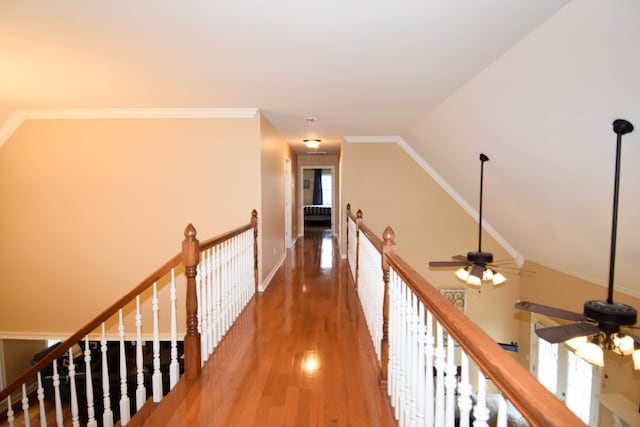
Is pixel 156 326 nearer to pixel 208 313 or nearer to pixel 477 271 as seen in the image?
pixel 208 313

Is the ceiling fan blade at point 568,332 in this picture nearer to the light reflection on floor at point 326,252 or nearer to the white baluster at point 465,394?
the white baluster at point 465,394

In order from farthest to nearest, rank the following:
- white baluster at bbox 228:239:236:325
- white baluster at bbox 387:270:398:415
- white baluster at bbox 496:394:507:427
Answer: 1. white baluster at bbox 228:239:236:325
2. white baluster at bbox 387:270:398:415
3. white baluster at bbox 496:394:507:427

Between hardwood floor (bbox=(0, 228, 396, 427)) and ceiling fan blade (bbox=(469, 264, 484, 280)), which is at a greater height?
ceiling fan blade (bbox=(469, 264, 484, 280))

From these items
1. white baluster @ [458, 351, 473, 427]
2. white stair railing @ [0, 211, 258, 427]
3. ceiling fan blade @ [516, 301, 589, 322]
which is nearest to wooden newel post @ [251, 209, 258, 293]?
white stair railing @ [0, 211, 258, 427]

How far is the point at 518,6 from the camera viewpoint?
6.40 ft

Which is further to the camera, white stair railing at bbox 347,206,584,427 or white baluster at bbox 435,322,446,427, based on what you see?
white baluster at bbox 435,322,446,427

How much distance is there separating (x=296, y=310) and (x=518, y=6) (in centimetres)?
338

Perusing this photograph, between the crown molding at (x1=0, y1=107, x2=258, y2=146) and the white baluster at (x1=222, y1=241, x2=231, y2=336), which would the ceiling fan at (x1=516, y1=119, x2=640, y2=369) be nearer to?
the white baluster at (x1=222, y1=241, x2=231, y2=336)

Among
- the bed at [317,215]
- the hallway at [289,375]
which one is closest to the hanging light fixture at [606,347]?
the hallway at [289,375]

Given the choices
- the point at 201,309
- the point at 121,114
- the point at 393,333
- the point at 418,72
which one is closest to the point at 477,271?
the point at 393,333

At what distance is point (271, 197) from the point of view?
17.9 ft

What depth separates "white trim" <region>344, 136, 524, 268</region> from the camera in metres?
6.11

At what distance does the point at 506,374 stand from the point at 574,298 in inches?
207

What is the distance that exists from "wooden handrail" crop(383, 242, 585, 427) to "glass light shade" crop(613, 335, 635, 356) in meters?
1.68
